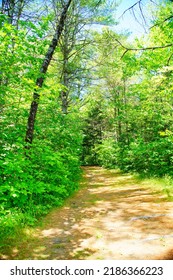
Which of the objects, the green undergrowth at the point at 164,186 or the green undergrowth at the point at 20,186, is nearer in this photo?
the green undergrowth at the point at 20,186

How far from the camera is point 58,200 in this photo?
320 inches

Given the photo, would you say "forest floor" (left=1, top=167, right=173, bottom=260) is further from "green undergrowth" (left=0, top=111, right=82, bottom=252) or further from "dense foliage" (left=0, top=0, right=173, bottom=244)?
"dense foliage" (left=0, top=0, right=173, bottom=244)

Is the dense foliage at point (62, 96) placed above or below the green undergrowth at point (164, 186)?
above

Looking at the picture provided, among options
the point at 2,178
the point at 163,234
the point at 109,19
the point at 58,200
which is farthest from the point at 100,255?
the point at 109,19

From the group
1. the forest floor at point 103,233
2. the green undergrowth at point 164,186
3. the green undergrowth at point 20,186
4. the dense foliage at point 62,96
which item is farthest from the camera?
the green undergrowth at point 164,186

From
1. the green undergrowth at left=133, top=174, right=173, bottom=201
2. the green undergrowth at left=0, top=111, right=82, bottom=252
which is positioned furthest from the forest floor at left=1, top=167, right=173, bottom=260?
the green undergrowth at left=133, top=174, right=173, bottom=201

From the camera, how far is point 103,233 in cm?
510

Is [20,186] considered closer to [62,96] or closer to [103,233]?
[103,233]

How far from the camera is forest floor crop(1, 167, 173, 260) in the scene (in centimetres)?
404

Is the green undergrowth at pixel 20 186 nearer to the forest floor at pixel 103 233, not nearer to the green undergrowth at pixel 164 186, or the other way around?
the forest floor at pixel 103 233

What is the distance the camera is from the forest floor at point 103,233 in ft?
13.2

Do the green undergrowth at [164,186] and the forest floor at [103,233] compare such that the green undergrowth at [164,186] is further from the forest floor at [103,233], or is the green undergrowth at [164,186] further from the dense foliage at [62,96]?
the dense foliage at [62,96]

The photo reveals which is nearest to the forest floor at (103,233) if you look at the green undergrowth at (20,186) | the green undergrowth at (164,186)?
the green undergrowth at (20,186)

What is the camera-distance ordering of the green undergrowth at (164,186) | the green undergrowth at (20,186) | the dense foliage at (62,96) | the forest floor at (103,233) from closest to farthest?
the forest floor at (103,233) → the green undergrowth at (20,186) → the dense foliage at (62,96) → the green undergrowth at (164,186)
